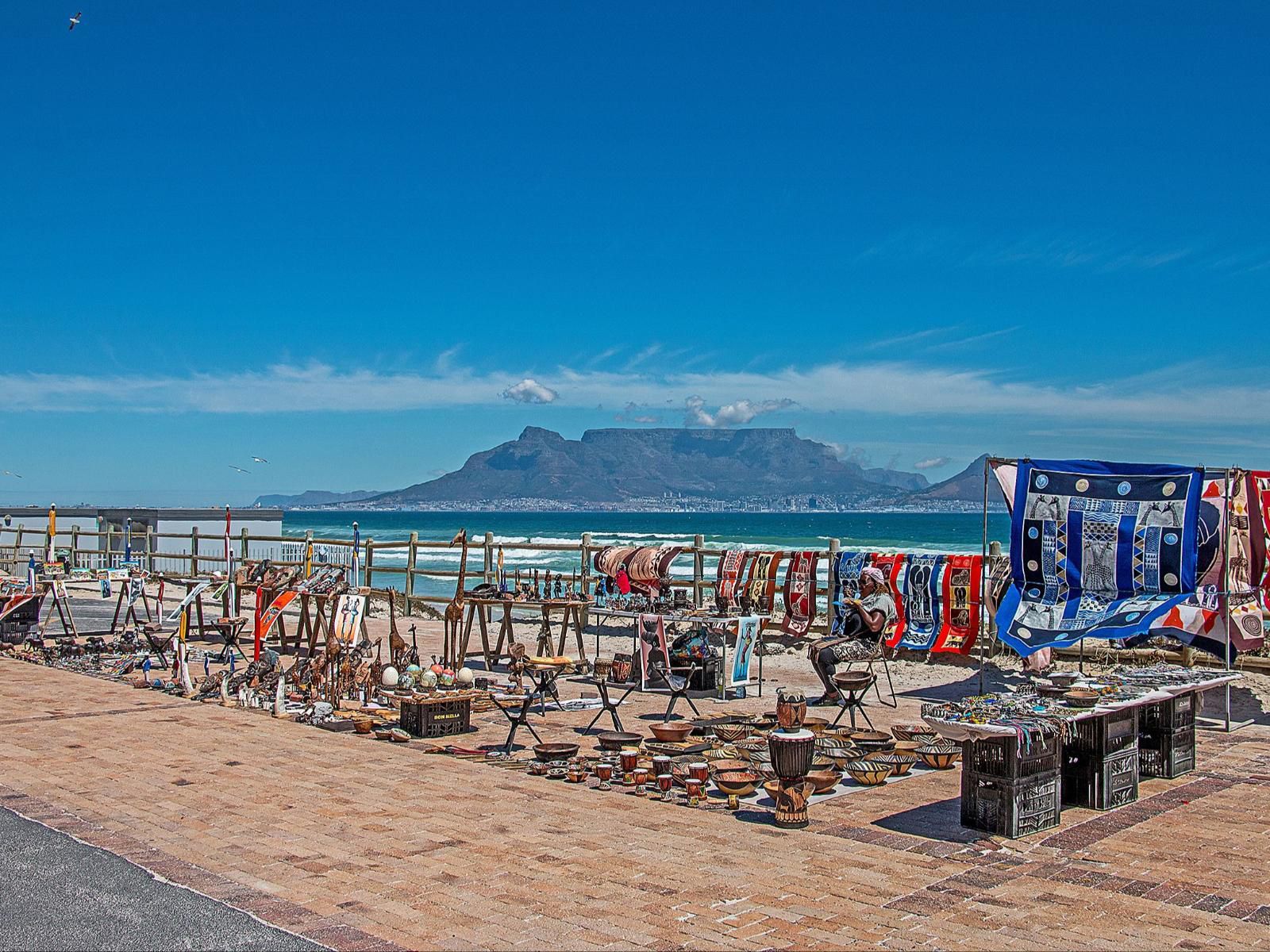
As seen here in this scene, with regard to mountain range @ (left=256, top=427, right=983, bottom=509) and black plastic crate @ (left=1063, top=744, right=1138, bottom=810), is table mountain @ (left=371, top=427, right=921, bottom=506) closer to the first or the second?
mountain range @ (left=256, top=427, right=983, bottom=509)

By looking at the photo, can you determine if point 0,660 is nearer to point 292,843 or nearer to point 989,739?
point 292,843

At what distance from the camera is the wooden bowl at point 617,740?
320 inches

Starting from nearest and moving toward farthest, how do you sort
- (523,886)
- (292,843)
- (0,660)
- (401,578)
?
(523,886) < (292,843) < (0,660) < (401,578)

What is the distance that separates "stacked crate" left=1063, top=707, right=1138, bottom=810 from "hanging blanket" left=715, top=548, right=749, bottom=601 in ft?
19.7

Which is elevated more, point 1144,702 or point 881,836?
point 1144,702

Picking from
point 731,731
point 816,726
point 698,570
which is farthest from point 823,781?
point 698,570

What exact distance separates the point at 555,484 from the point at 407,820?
175909 mm

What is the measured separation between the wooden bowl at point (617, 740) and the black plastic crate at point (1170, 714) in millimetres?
3371

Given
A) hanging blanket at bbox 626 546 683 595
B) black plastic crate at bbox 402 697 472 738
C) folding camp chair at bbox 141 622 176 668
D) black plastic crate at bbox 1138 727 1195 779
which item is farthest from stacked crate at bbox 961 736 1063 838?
folding camp chair at bbox 141 622 176 668

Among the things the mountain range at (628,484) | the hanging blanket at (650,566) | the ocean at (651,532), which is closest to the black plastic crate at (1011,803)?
the hanging blanket at (650,566)

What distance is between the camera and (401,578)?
42531 millimetres

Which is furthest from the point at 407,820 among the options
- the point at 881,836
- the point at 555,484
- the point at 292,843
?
the point at 555,484

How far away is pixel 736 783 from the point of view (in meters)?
6.78

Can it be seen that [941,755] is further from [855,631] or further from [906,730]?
[855,631]
